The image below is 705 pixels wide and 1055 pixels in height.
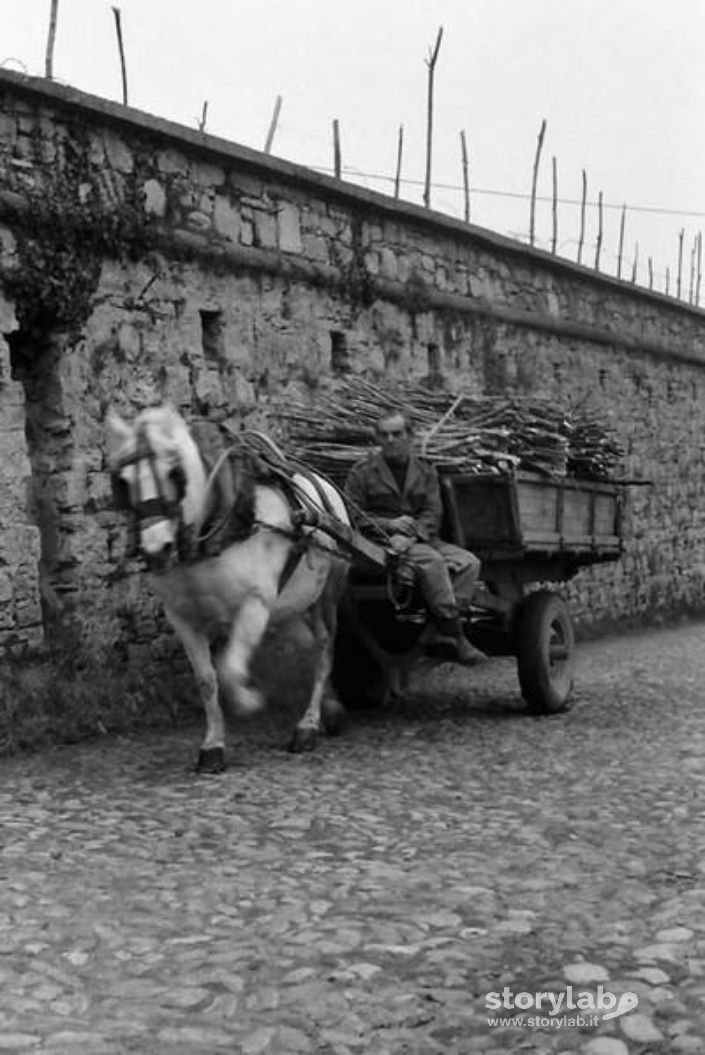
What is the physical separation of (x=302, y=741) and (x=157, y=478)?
1.98m

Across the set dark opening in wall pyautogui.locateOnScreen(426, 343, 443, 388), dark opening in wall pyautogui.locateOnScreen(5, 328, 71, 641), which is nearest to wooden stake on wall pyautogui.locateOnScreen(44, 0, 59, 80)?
dark opening in wall pyautogui.locateOnScreen(5, 328, 71, 641)

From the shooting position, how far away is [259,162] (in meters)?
10.2

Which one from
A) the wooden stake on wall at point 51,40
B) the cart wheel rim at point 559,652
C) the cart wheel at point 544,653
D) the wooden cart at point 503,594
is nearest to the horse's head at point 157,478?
the wooden cart at point 503,594

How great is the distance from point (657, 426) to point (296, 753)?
478 inches

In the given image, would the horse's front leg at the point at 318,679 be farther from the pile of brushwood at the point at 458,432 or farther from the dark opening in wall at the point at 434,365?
the dark opening in wall at the point at 434,365

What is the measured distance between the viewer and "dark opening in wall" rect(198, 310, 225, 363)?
9953mm

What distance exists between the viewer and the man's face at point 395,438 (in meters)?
7.82

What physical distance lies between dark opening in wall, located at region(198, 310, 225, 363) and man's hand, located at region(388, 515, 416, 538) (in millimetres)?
2706

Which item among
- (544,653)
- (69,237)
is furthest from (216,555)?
(69,237)

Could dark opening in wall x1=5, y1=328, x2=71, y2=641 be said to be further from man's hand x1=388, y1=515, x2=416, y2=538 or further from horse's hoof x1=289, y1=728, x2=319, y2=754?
man's hand x1=388, y1=515, x2=416, y2=538

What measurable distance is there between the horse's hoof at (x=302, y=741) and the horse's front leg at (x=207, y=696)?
0.55 metres

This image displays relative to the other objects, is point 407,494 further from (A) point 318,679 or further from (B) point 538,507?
(A) point 318,679

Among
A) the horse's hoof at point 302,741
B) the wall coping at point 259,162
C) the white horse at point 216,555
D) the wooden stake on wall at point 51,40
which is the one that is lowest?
the horse's hoof at point 302,741

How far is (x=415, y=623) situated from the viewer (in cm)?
849
